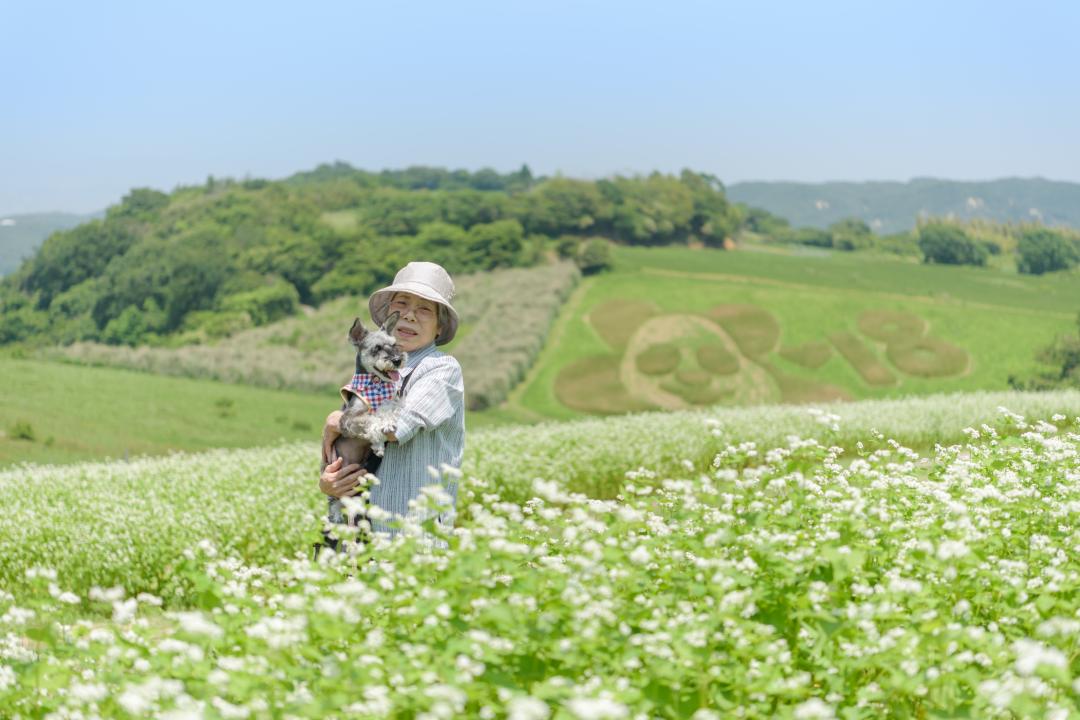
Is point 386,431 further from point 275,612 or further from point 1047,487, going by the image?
point 1047,487

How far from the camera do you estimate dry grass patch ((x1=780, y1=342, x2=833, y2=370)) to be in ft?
186

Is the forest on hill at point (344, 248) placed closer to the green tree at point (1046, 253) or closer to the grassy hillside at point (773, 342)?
the green tree at point (1046, 253)

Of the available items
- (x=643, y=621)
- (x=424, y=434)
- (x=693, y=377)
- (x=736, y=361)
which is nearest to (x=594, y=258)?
(x=736, y=361)

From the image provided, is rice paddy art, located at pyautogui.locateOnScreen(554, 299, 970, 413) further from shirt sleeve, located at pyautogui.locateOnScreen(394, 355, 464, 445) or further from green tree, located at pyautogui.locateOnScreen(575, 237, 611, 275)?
shirt sleeve, located at pyautogui.locateOnScreen(394, 355, 464, 445)

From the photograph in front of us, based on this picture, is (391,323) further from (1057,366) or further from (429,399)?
(1057,366)

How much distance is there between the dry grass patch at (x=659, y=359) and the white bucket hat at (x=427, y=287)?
50.2m

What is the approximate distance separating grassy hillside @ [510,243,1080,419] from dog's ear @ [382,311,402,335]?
149 feet

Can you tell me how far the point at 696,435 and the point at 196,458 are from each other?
9446 mm

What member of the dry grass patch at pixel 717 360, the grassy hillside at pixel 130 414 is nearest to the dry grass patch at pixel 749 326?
the dry grass patch at pixel 717 360

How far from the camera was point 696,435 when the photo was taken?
19625 millimetres

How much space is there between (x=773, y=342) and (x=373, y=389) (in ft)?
178

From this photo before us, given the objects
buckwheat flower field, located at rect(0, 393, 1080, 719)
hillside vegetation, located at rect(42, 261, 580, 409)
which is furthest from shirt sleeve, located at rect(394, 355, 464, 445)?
hillside vegetation, located at rect(42, 261, 580, 409)

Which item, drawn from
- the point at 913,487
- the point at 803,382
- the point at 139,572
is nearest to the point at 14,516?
the point at 139,572

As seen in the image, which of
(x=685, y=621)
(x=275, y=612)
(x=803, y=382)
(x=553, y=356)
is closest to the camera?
(x=685, y=621)
